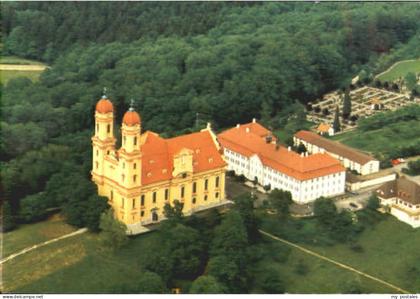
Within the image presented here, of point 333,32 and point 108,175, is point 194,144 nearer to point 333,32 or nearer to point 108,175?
point 108,175

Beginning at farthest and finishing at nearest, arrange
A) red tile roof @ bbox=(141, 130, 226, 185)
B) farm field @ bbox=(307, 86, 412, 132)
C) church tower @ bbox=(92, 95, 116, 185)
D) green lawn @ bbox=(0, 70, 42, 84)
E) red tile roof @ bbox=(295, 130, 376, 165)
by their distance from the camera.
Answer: green lawn @ bbox=(0, 70, 42, 84) < farm field @ bbox=(307, 86, 412, 132) < red tile roof @ bbox=(295, 130, 376, 165) < red tile roof @ bbox=(141, 130, 226, 185) < church tower @ bbox=(92, 95, 116, 185)

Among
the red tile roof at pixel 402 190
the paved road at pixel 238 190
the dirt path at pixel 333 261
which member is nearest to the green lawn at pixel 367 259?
the dirt path at pixel 333 261

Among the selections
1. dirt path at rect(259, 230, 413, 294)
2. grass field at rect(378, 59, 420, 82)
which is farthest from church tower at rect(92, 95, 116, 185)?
grass field at rect(378, 59, 420, 82)

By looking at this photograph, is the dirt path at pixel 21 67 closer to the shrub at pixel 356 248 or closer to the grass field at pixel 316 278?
the grass field at pixel 316 278

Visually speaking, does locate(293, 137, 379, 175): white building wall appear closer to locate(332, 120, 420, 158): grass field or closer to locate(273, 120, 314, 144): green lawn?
locate(332, 120, 420, 158): grass field

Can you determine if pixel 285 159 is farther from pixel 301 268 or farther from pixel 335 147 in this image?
pixel 301 268

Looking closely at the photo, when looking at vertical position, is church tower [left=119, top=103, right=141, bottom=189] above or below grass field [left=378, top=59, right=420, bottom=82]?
above
